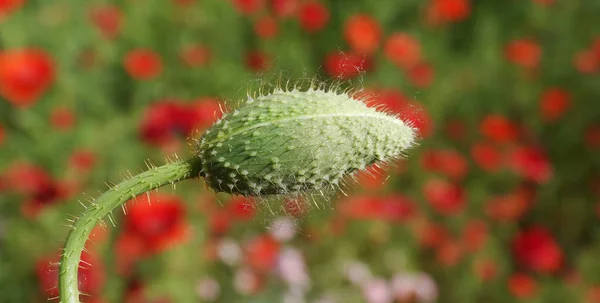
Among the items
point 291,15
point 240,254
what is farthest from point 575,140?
point 240,254

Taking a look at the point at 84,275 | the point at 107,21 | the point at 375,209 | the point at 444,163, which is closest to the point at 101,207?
the point at 84,275

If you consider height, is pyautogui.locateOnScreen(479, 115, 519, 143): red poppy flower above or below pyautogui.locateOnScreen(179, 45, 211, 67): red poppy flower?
below

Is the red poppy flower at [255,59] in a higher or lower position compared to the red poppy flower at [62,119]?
higher

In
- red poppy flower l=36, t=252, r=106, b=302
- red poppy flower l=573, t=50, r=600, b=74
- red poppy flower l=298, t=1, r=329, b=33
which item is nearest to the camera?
red poppy flower l=36, t=252, r=106, b=302

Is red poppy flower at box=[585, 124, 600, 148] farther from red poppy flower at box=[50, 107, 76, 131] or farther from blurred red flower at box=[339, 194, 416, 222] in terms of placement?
red poppy flower at box=[50, 107, 76, 131]

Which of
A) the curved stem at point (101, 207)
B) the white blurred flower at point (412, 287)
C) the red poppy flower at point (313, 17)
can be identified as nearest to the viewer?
the curved stem at point (101, 207)

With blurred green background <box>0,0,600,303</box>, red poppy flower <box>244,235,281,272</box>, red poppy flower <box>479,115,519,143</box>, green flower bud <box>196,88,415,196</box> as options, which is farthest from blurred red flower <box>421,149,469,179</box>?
green flower bud <box>196,88,415,196</box>

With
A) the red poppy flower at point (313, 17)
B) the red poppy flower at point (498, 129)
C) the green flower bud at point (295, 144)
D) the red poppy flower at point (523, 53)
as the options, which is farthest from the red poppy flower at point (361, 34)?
the green flower bud at point (295, 144)

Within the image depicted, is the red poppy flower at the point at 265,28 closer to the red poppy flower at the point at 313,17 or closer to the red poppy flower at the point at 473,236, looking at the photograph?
the red poppy flower at the point at 313,17
